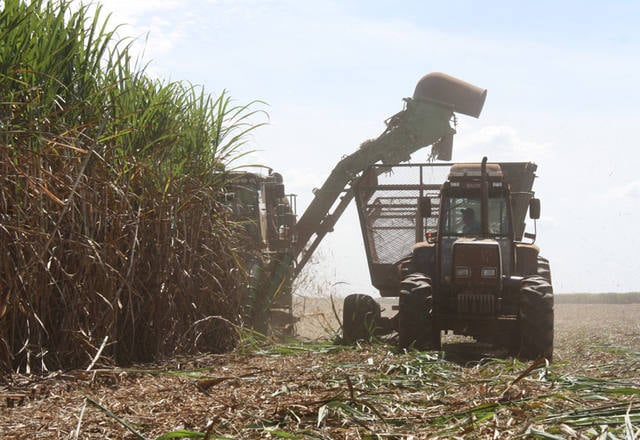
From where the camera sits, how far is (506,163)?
12648mm

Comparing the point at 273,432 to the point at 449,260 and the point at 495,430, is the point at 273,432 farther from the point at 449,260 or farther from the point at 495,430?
the point at 449,260

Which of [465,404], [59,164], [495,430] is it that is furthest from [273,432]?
[59,164]

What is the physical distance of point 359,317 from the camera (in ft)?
36.4

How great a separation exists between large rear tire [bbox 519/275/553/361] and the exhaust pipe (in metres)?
7.26

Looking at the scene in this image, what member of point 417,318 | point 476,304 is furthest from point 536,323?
point 417,318

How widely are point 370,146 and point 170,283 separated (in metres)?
8.45

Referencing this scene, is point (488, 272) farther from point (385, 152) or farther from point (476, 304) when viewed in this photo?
point (385, 152)

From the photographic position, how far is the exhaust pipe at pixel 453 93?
Result: 52.5 feet

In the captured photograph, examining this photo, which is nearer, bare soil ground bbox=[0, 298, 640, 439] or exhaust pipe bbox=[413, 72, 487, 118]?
bare soil ground bbox=[0, 298, 640, 439]

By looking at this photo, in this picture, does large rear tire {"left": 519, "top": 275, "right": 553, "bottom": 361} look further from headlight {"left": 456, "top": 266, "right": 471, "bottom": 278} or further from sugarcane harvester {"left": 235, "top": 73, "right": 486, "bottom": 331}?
sugarcane harvester {"left": 235, "top": 73, "right": 486, "bottom": 331}

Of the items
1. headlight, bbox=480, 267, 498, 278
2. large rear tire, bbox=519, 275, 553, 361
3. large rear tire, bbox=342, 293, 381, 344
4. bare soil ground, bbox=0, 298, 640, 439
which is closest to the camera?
bare soil ground, bbox=0, 298, 640, 439

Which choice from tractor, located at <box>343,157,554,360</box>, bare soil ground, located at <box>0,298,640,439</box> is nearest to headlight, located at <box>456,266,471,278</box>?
tractor, located at <box>343,157,554,360</box>

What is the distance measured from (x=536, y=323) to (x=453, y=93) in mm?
7633

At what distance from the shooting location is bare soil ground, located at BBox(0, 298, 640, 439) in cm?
442
